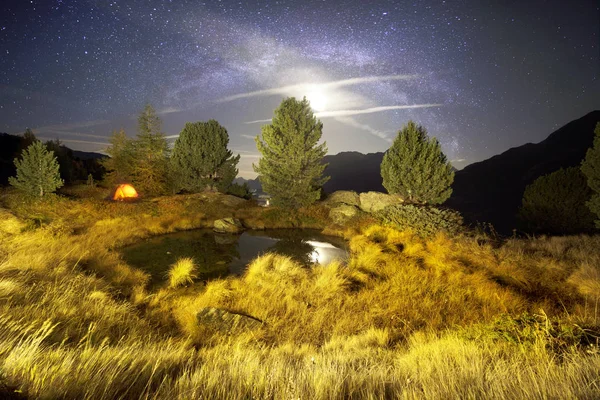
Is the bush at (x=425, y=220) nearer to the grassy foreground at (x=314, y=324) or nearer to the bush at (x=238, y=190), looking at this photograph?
the grassy foreground at (x=314, y=324)

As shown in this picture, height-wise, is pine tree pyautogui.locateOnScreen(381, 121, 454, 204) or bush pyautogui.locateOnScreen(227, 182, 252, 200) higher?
pine tree pyautogui.locateOnScreen(381, 121, 454, 204)

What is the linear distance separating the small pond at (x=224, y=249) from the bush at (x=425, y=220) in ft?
11.5

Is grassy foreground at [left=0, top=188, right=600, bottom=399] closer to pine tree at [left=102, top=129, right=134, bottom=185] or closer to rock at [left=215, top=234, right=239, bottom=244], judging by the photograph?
rock at [left=215, top=234, right=239, bottom=244]

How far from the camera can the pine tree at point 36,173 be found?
627 inches

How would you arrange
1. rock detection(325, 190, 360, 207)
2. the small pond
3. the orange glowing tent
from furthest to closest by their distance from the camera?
rock detection(325, 190, 360, 207), the orange glowing tent, the small pond

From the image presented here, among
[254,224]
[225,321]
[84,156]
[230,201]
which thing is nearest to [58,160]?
[230,201]

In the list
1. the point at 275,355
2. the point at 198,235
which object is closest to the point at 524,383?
the point at 275,355

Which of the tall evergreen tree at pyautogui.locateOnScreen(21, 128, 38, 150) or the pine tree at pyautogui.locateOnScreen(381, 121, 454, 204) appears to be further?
the tall evergreen tree at pyautogui.locateOnScreen(21, 128, 38, 150)

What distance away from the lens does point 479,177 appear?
7094cm

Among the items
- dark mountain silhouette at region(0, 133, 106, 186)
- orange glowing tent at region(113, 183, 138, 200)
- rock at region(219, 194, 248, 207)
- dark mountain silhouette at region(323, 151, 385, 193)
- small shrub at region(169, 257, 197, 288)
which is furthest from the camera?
dark mountain silhouette at region(323, 151, 385, 193)

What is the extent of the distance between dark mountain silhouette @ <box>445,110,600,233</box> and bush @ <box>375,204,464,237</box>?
39008 mm

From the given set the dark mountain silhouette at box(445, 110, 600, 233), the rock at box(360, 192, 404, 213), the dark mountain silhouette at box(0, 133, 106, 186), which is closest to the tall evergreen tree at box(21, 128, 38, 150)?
the dark mountain silhouette at box(0, 133, 106, 186)

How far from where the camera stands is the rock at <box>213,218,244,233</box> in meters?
17.1

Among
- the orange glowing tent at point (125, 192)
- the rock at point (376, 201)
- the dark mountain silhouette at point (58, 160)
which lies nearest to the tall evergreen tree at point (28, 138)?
the dark mountain silhouette at point (58, 160)
